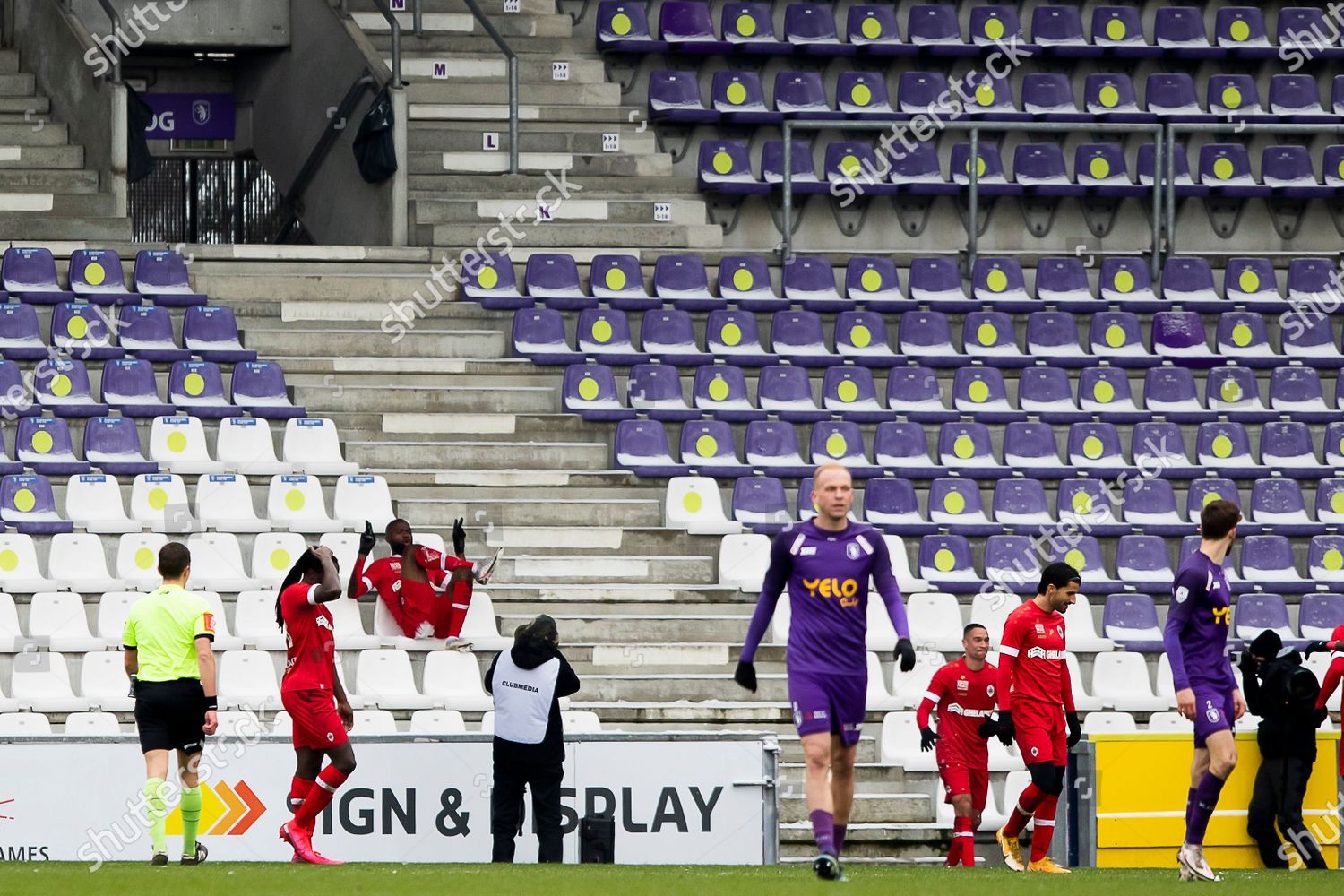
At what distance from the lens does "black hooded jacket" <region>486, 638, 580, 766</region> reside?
483 inches

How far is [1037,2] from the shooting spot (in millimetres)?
22312

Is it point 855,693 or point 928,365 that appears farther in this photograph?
point 928,365

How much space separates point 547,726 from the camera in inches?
483

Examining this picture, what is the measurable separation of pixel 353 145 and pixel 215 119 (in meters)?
3.80

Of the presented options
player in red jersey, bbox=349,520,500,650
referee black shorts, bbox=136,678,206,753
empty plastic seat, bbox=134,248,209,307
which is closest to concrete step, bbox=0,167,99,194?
empty plastic seat, bbox=134,248,209,307

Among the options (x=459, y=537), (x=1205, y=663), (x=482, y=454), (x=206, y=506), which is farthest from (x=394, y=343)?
(x=1205, y=663)

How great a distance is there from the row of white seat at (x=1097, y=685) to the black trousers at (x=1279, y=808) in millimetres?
Answer: 1791

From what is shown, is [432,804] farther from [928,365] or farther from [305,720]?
[928,365]

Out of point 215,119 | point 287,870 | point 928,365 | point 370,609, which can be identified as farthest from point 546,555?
point 215,119

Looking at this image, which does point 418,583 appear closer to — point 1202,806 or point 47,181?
point 1202,806

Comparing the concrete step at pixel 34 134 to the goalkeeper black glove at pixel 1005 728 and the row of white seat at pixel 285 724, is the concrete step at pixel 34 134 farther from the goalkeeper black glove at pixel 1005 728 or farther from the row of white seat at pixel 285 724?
the goalkeeper black glove at pixel 1005 728

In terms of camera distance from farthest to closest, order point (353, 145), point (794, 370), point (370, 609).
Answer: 1. point (353, 145)
2. point (794, 370)
3. point (370, 609)

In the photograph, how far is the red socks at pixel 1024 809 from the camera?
12469mm

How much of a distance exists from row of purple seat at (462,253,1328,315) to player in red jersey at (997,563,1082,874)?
7.07 meters
